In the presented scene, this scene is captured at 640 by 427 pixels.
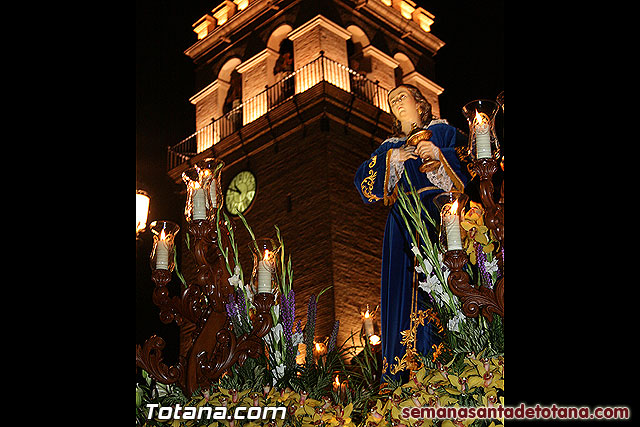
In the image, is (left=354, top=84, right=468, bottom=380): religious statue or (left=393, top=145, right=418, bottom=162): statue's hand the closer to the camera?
(left=354, top=84, right=468, bottom=380): religious statue

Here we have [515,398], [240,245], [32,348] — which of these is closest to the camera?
[32,348]

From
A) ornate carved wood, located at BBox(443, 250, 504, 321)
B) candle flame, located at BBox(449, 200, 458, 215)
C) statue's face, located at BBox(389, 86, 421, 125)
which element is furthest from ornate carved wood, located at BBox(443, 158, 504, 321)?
statue's face, located at BBox(389, 86, 421, 125)

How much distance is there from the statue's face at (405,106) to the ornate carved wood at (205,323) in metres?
2.07

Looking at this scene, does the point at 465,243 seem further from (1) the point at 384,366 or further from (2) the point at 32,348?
(2) the point at 32,348

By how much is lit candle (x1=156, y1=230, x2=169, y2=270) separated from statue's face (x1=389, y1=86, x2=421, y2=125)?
2308mm

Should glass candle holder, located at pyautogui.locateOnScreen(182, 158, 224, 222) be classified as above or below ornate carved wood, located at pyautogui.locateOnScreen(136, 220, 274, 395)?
above

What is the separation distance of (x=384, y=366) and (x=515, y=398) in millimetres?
2672

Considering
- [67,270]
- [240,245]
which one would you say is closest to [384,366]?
[67,270]

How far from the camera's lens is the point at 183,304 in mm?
5211

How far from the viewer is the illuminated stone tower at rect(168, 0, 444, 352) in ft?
61.5

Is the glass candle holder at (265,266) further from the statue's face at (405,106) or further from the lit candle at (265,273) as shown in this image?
the statue's face at (405,106)

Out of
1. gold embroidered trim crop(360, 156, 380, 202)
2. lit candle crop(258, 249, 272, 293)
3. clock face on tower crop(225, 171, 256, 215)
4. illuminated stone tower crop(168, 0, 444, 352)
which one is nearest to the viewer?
lit candle crop(258, 249, 272, 293)

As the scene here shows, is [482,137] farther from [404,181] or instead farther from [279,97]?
[279,97]

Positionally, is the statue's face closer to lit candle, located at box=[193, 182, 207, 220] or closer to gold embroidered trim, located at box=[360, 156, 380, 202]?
gold embroidered trim, located at box=[360, 156, 380, 202]
